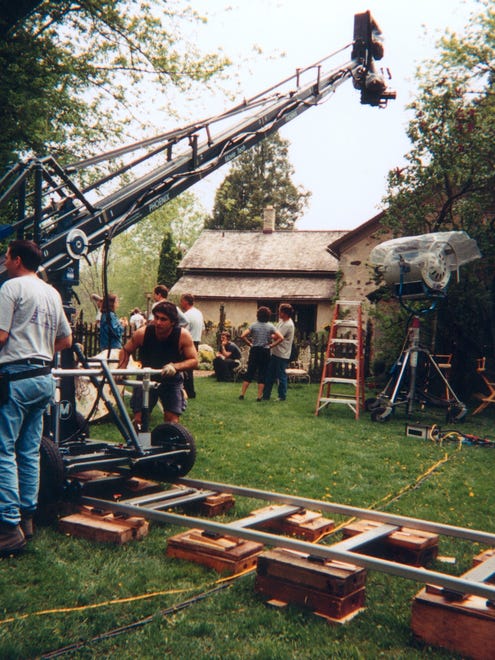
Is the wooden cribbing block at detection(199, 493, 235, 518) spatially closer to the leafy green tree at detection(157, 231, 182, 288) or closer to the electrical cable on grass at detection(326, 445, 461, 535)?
the electrical cable on grass at detection(326, 445, 461, 535)

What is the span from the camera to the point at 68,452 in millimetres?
5324

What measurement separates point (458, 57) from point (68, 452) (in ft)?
53.4

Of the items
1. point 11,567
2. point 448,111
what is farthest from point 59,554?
point 448,111

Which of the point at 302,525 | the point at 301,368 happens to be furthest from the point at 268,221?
the point at 302,525

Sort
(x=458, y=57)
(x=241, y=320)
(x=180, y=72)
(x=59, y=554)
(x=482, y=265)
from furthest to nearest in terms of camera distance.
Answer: (x=241, y=320) → (x=180, y=72) → (x=458, y=57) → (x=482, y=265) → (x=59, y=554)

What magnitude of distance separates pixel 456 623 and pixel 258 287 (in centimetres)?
2589

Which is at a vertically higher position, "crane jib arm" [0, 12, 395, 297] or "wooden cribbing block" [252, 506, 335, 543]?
"crane jib arm" [0, 12, 395, 297]

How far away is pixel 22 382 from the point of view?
13.7 feet

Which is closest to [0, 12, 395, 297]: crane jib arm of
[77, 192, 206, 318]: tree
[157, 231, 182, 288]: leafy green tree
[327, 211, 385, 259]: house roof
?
[327, 211, 385, 259]: house roof

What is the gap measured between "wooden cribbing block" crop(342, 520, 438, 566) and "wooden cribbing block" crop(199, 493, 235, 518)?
1.07 meters

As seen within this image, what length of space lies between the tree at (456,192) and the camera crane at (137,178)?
17.1ft

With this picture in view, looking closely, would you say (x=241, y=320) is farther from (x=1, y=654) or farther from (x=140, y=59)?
(x=1, y=654)

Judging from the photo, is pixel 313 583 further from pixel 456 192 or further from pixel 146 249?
pixel 146 249

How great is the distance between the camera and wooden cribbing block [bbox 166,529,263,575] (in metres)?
3.85
